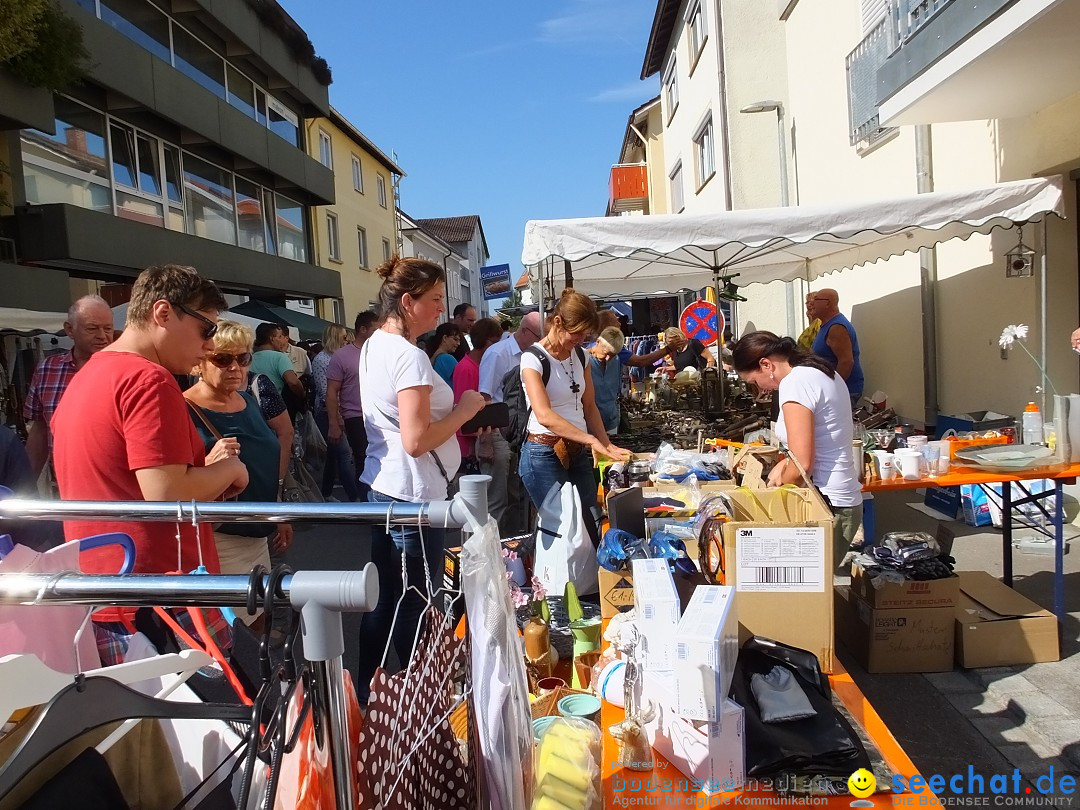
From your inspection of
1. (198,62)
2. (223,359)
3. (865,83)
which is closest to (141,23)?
(198,62)

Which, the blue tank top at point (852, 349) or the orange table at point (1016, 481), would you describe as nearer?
the orange table at point (1016, 481)

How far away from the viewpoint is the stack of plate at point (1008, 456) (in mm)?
3873

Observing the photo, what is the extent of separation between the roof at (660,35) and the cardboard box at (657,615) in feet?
56.4

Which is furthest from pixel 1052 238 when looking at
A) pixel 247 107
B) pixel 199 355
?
pixel 247 107

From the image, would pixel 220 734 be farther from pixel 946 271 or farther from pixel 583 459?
pixel 946 271

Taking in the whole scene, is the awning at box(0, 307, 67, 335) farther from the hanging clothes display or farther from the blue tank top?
the hanging clothes display

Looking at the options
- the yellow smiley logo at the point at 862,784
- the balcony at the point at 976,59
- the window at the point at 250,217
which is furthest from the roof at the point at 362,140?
the yellow smiley logo at the point at 862,784

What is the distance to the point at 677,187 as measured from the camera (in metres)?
18.7

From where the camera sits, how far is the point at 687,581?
2379 mm

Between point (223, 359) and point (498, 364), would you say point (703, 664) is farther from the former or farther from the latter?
point (498, 364)

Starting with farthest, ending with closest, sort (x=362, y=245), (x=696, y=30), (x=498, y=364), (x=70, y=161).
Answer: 1. (x=362, y=245)
2. (x=696, y=30)
3. (x=70, y=161)
4. (x=498, y=364)

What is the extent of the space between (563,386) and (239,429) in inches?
63.4

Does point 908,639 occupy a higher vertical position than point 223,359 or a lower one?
lower

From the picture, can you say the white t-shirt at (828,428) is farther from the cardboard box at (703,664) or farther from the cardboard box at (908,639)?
the cardboard box at (703,664)
